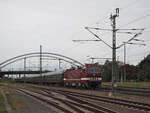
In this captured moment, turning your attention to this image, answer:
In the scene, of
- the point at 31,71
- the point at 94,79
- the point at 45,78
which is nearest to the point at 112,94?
the point at 94,79

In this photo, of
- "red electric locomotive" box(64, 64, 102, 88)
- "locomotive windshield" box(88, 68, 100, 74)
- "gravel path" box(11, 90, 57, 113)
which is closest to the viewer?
"gravel path" box(11, 90, 57, 113)

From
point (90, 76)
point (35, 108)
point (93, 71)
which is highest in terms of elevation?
point (93, 71)

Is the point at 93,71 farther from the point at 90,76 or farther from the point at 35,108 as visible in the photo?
the point at 35,108

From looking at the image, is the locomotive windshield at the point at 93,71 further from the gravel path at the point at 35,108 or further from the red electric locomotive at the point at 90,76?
the gravel path at the point at 35,108

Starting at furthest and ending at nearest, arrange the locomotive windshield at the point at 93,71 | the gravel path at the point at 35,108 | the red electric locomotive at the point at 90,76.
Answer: the locomotive windshield at the point at 93,71
the red electric locomotive at the point at 90,76
the gravel path at the point at 35,108

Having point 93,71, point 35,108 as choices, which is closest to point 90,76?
point 93,71

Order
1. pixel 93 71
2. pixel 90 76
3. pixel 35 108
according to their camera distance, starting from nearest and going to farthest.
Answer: pixel 35 108 → pixel 90 76 → pixel 93 71

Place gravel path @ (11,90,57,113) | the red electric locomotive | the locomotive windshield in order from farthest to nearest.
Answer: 1. the locomotive windshield
2. the red electric locomotive
3. gravel path @ (11,90,57,113)

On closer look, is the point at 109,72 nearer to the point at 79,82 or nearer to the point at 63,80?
the point at 63,80

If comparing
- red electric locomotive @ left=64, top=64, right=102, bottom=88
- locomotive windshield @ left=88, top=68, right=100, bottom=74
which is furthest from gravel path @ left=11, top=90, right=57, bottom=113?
locomotive windshield @ left=88, top=68, right=100, bottom=74

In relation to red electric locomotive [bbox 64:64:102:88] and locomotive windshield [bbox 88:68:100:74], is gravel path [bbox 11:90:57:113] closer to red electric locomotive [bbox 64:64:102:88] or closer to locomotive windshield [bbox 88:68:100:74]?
red electric locomotive [bbox 64:64:102:88]

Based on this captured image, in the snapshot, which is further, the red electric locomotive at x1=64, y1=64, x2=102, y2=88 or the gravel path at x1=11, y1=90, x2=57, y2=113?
the red electric locomotive at x1=64, y1=64, x2=102, y2=88

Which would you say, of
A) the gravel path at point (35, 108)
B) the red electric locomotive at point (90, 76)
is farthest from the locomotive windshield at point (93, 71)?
the gravel path at point (35, 108)

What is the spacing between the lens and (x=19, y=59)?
349 feet
